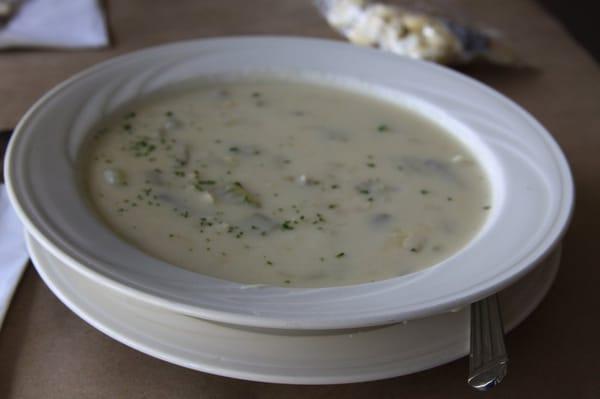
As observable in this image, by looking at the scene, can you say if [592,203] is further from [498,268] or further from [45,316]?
[45,316]

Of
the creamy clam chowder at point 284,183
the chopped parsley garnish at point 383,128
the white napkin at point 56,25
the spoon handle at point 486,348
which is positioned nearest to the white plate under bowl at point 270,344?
the spoon handle at point 486,348

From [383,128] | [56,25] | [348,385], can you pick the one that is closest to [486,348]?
[348,385]

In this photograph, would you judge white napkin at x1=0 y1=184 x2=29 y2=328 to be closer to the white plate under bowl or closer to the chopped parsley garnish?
the white plate under bowl

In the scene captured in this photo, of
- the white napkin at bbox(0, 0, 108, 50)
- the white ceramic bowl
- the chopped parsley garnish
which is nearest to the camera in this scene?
the white ceramic bowl

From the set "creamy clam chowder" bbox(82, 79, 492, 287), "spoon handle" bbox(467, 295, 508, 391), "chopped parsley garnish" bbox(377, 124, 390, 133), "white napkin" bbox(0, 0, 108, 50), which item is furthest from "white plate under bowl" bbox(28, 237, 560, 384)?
"white napkin" bbox(0, 0, 108, 50)

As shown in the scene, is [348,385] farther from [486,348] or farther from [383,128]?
[383,128]

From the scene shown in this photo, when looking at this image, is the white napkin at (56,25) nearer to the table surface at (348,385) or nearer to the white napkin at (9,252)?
the table surface at (348,385)
